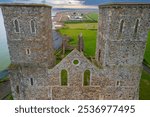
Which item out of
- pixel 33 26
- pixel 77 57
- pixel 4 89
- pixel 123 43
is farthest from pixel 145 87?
pixel 4 89

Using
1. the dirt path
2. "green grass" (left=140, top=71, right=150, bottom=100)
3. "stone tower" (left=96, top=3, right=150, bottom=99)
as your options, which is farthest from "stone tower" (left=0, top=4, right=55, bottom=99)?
"green grass" (left=140, top=71, right=150, bottom=100)

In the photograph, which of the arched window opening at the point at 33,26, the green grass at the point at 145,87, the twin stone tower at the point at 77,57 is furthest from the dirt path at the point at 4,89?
the green grass at the point at 145,87

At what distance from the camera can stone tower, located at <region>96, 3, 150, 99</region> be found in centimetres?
1364

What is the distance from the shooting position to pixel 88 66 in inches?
613

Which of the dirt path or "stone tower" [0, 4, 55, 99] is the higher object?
"stone tower" [0, 4, 55, 99]

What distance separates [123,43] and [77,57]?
177 inches

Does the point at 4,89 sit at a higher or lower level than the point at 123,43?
lower

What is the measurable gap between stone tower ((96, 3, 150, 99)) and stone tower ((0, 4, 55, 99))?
5579mm

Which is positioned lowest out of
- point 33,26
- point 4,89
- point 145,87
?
point 4,89

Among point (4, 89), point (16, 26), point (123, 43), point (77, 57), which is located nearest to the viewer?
point (16, 26)

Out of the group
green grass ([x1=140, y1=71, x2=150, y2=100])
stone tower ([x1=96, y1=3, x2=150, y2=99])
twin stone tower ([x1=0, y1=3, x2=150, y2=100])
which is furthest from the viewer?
green grass ([x1=140, y1=71, x2=150, y2=100])

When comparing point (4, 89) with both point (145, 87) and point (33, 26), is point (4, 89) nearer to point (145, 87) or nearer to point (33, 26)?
point (33, 26)

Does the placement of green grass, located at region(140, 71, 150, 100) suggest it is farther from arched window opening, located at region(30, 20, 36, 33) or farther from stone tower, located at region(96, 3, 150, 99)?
arched window opening, located at region(30, 20, 36, 33)

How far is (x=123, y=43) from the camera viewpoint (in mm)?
14820
